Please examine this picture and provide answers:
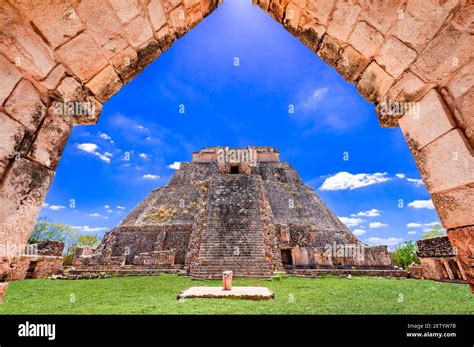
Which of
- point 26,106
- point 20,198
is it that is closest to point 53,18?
point 26,106

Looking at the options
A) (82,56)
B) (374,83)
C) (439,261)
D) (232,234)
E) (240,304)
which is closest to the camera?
(82,56)

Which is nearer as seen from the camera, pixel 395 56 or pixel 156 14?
pixel 395 56

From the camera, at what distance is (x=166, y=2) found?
1.99 metres

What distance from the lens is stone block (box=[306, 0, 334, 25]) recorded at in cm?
195

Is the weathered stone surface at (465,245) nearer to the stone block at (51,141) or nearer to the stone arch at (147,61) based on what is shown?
the stone arch at (147,61)

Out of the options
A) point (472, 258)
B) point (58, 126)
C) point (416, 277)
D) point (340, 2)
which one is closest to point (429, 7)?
point (340, 2)

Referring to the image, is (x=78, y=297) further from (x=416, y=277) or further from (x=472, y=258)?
(x=416, y=277)

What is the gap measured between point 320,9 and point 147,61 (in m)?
1.50

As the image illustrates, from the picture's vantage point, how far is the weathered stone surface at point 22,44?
4.92 feet

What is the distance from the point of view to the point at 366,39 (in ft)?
6.25

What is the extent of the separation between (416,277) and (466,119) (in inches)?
484

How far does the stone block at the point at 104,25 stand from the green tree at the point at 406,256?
59.8 feet

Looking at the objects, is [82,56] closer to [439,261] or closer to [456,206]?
[456,206]

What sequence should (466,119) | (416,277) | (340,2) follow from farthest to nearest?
(416,277)
(340,2)
(466,119)
